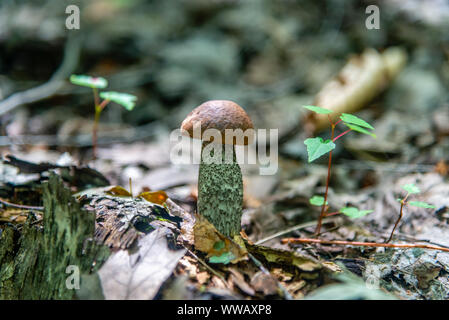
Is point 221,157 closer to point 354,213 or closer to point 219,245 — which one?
point 219,245

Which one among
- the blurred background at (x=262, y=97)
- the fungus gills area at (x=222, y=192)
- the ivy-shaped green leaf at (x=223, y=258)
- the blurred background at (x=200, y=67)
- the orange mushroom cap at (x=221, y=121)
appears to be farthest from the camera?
the blurred background at (x=200, y=67)

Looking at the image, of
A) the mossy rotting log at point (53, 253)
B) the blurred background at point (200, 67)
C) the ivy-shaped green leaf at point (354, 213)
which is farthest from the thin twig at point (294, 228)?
the blurred background at point (200, 67)

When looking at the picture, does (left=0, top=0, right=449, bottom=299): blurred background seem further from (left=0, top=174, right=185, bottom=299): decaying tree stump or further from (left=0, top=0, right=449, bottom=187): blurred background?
(left=0, top=174, right=185, bottom=299): decaying tree stump

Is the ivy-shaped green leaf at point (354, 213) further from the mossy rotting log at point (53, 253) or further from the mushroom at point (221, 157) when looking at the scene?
the mossy rotting log at point (53, 253)

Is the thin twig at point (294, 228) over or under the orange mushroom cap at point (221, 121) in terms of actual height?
under

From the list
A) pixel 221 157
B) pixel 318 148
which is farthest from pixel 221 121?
pixel 318 148

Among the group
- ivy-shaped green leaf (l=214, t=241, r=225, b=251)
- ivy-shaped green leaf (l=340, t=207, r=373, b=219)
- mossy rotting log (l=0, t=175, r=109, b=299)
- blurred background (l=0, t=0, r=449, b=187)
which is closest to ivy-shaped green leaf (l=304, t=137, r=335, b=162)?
ivy-shaped green leaf (l=340, t=207, r=373, b=219)
